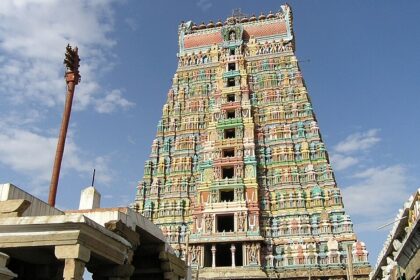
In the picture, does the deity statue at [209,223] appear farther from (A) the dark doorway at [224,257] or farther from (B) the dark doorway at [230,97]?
(B) the dark doorway at [230,97]

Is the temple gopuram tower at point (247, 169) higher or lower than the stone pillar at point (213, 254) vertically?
higher

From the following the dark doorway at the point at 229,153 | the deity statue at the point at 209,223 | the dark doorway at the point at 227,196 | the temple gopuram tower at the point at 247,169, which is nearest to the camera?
the temple gopuram tower at the point at 247,169

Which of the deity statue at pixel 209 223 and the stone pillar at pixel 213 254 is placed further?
the deity statue at pixel 209 223

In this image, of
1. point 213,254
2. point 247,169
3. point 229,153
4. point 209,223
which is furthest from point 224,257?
point 229,153

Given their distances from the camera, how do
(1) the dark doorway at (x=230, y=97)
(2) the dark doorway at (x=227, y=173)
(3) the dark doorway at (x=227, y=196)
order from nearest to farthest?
1. (3) the dark doorway at (x=227, y=196)
2. (2) the dark doorway at (x=227, y=173)
3. (1) the dark doorway at (x=230, y=97)

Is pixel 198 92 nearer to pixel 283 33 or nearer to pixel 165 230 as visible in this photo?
pixel 283 33

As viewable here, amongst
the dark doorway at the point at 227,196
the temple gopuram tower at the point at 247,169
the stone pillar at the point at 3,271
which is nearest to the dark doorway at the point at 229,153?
the temple gopuram tower at the point at 247,169

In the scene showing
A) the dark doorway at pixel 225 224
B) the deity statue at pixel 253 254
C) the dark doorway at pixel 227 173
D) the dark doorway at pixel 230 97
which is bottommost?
the deity statue at pixel 253 254

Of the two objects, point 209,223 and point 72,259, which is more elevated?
point 209,223

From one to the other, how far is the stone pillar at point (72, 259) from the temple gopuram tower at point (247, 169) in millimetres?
23962

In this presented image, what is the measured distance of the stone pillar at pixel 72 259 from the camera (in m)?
8.27

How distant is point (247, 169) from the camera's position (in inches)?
1549

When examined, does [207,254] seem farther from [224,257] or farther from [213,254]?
[224,257]

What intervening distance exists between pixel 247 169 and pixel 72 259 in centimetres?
3161
